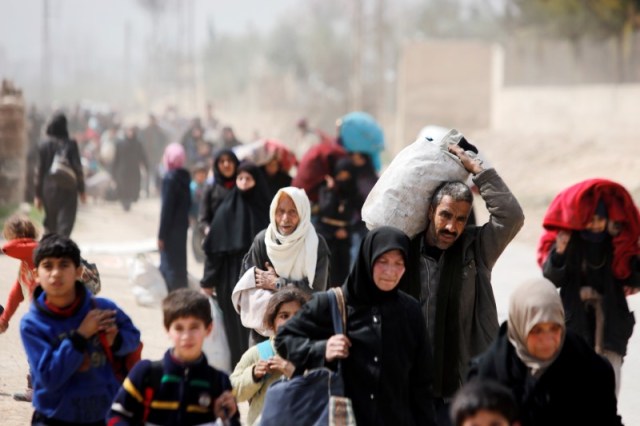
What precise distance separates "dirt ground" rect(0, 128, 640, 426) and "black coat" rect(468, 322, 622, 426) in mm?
3338

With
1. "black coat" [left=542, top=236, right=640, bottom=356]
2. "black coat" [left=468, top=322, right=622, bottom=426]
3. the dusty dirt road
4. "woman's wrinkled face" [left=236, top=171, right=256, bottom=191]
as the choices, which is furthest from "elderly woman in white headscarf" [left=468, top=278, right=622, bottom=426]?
"woman's wrinkled face" [left=236, top=171, right=256, bottom=191]

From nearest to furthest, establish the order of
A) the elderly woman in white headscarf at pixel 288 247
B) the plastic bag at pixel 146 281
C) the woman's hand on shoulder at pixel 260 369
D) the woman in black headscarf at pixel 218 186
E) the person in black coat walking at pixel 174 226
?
1. the woman's hand on shoulder at pixel 260 369
2. the elderly woman in white headscarf at pixel 288 247
3. the woman in black headscarf at pixel 218 186
4. the person in black coat walking at pixel 174 226
5. the plastic bag at pixel 146 281

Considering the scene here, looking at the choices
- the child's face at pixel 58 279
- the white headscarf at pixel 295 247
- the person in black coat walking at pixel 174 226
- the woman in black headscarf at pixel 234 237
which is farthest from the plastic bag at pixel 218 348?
the child's face at pixel 58 279

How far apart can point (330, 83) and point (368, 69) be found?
1777 cm

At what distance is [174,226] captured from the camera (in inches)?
454

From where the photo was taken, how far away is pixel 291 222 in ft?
22.5

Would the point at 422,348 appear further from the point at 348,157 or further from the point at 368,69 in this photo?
the point at 368,69

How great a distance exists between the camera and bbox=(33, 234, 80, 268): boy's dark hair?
4.60 m

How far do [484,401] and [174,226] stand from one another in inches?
313

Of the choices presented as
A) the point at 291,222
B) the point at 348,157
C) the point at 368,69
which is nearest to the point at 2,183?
the point at 348,157

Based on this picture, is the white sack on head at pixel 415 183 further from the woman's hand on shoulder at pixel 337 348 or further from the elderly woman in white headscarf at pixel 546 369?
the elderly woman in white headscarf at pixel 546 369

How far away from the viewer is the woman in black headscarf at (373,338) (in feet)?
15.0

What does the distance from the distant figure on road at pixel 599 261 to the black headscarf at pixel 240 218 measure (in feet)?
8.51

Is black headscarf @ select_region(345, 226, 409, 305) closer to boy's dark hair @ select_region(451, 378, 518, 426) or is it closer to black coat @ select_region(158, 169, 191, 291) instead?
boy's dark hair @ select_region(451, 378, 518, 426)
